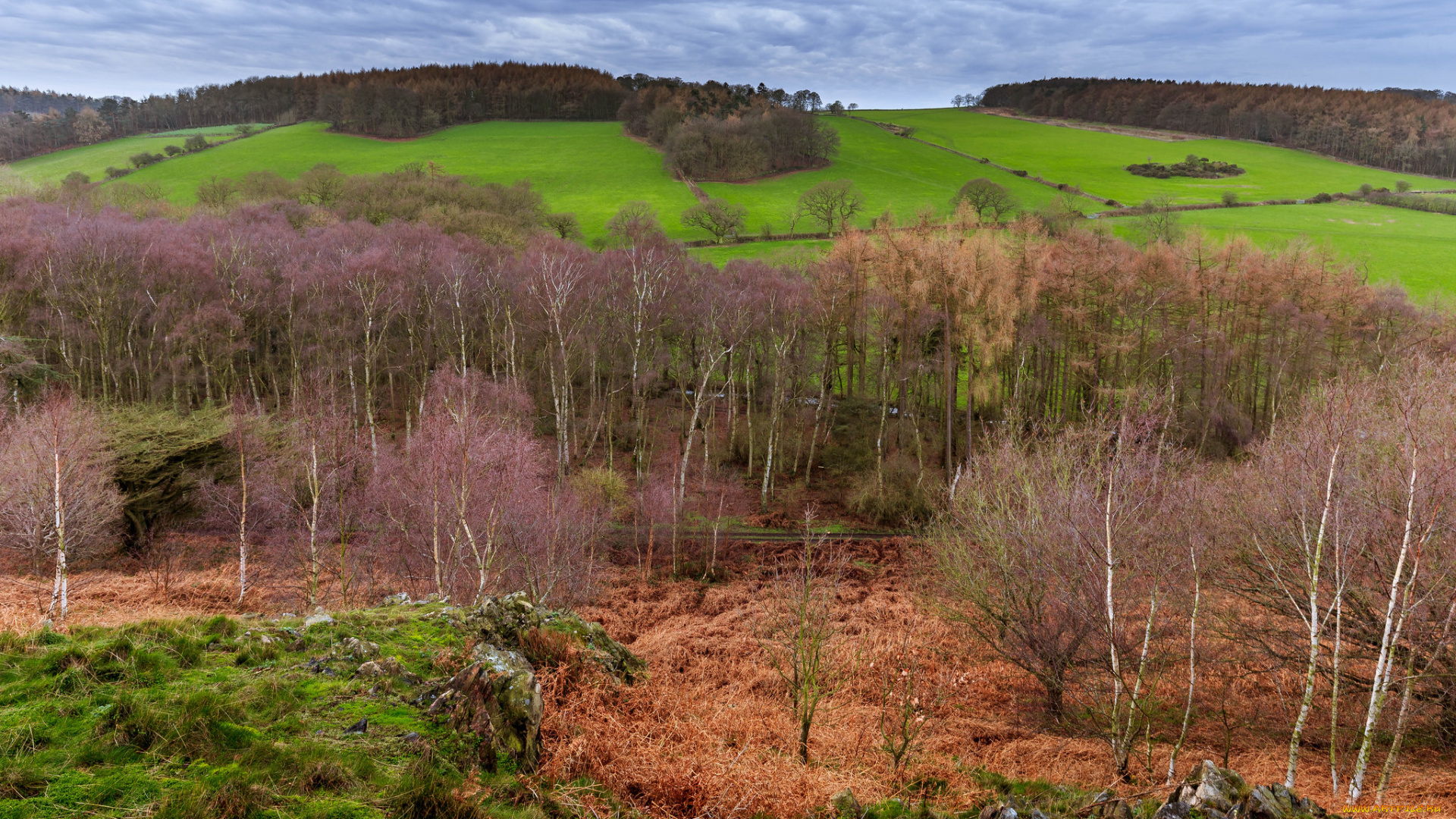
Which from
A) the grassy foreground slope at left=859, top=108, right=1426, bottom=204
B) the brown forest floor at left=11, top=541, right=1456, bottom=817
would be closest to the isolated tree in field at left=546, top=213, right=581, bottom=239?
the brown forest floor at left=11, top=541, right=1456, bottom=817

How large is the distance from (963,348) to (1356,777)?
38.4 meters

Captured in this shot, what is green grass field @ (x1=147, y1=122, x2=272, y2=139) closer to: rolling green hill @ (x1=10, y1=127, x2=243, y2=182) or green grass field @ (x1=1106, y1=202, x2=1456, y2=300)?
rolling green hill @ (x1=10, y1=127, x2=243, y2=182)

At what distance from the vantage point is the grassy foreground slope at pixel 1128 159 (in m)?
109

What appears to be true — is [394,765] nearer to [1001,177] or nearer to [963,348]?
[963,348]

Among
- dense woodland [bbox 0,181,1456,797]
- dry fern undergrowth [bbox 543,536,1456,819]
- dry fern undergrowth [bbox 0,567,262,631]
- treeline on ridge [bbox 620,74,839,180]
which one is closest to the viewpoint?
dry fern undergrowth [bbox 543,536,1456,819]

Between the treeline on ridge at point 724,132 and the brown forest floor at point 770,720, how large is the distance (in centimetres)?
8615

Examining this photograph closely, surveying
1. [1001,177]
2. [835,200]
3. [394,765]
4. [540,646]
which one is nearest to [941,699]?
[540,646]

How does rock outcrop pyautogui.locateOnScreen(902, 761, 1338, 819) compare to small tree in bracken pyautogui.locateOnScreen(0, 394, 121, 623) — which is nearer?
rock outcrop pyautogui.locateOnScreen(902, 761, 1338, 819)

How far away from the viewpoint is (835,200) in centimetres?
8850

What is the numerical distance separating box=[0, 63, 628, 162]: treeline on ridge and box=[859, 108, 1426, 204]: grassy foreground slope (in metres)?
71.6

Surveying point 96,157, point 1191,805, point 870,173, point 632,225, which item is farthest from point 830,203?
point 96,157

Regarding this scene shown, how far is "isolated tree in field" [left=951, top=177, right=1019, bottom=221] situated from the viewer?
84.5 m

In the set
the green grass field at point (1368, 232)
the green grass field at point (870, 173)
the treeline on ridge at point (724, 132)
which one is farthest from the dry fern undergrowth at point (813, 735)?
the treeline on ridge at point (724, 132)

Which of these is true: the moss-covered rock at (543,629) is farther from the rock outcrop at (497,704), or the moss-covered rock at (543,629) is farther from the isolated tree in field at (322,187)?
the isolated tree in field at (322,187)
